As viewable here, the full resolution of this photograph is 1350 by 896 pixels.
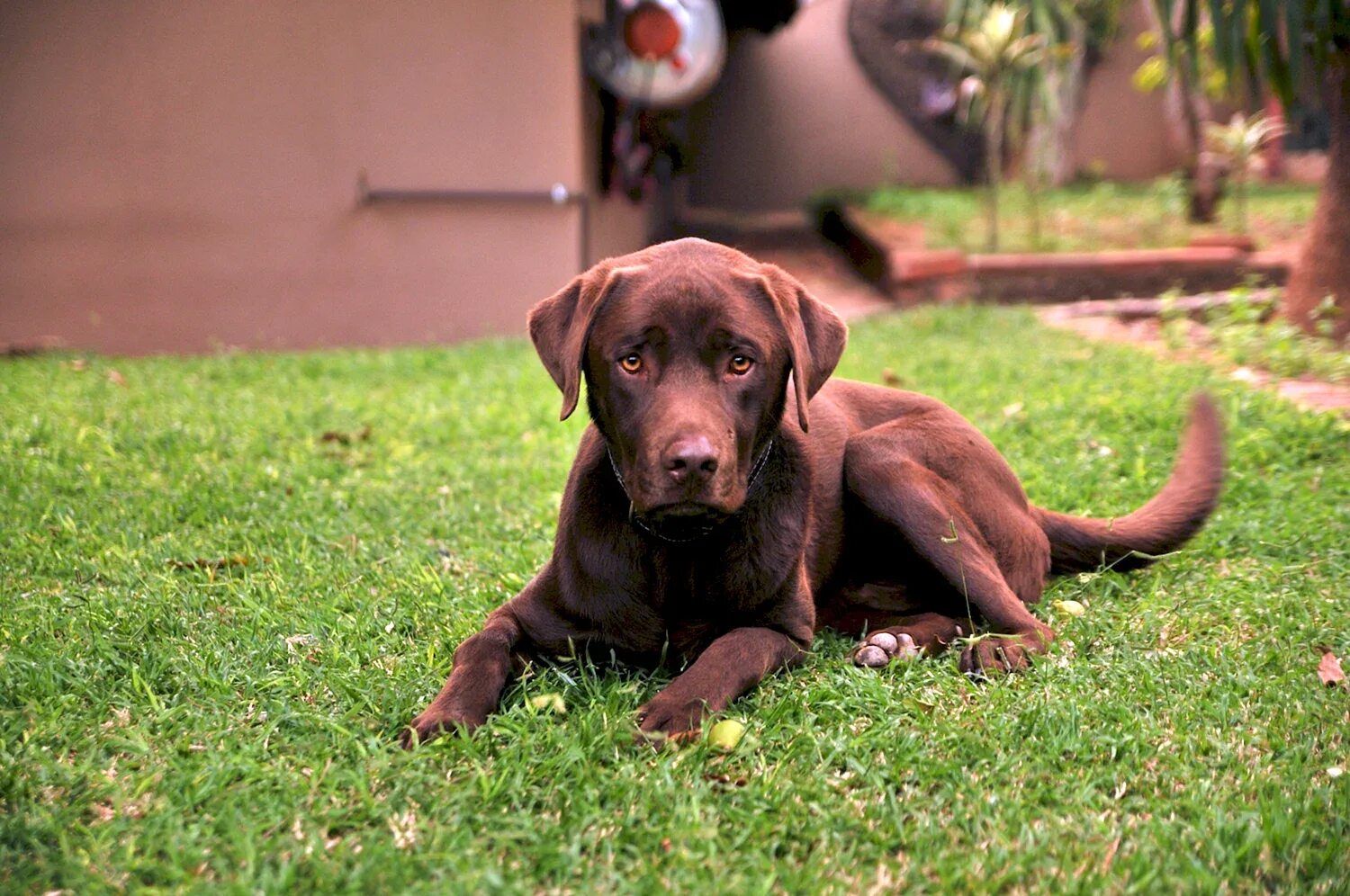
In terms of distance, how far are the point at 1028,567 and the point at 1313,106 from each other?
1512 centimetres

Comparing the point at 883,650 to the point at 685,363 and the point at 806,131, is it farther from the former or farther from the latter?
the point at 806,131

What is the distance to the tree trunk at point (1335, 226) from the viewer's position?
6930 millimetres

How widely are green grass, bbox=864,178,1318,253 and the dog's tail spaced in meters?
7.18

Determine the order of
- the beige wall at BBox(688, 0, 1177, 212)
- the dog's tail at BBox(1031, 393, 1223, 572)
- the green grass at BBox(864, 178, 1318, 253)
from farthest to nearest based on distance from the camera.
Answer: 1. the beige wall at BBox(688, 0, 1177, 212)
2. the green grass at BBox(864, 178, 1318, 253)
3. the dog's tail at BBox(1031, 393, 1223, 572)

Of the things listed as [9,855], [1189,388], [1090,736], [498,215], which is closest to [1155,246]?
[1189,388]

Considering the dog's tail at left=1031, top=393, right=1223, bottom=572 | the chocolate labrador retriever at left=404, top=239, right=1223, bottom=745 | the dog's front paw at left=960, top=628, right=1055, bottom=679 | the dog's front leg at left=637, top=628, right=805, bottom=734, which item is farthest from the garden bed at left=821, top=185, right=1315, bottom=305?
the dog's front leg at left=637, top=628, right=805, bottom=734

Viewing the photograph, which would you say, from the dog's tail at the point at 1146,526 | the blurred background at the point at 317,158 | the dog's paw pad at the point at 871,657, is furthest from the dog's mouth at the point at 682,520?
the blurred background at the point at 317,158

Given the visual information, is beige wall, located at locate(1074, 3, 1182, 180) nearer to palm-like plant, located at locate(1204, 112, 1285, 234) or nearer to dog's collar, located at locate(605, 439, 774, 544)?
palm-like plant, located at locate(1204, 112, 1285, 234)

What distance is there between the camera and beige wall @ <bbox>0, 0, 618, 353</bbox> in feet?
28.0

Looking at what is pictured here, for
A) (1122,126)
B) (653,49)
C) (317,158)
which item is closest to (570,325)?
(317,158)

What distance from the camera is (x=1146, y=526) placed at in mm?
3816

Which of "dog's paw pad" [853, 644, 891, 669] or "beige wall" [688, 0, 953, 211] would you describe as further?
"beige wall" [688, 0, 953, 211]

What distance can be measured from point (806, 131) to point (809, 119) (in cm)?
18

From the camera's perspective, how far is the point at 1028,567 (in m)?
3.56
